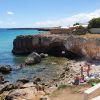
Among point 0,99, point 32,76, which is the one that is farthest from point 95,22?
point 0,99

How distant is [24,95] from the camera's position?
23500 mm

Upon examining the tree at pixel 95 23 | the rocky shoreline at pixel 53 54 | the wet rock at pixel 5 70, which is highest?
the tree at pixel 95 23

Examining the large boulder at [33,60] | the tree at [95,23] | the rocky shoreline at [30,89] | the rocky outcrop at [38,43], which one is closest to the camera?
the rocky shoreline at [30,89]

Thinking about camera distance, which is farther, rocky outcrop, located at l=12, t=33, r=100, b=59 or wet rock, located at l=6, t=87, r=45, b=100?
rocky outcrop, located at l=12, t=33, r=100, b=59

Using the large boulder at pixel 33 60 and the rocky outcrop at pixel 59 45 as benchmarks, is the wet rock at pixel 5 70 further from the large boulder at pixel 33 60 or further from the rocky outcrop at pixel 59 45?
the rocky outcrop at pixel 59 45

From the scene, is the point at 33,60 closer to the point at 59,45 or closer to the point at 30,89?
the point at 59,45

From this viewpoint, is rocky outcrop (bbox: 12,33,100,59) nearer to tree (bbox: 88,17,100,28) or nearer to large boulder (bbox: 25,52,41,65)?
tree (bbox: 88,17,100,28)

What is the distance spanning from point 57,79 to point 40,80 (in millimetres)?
2022

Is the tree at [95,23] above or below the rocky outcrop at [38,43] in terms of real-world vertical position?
above

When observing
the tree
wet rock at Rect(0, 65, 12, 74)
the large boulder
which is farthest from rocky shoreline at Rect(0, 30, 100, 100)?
the tree

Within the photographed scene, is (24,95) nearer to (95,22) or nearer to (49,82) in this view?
(49,82)

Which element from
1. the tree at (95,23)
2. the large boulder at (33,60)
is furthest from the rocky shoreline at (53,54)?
the tree at (95,23)

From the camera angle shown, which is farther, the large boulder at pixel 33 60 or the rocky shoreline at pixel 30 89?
the large boulder at pixel 33 60

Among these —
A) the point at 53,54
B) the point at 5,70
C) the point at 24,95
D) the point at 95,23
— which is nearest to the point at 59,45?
the point at 53,54
